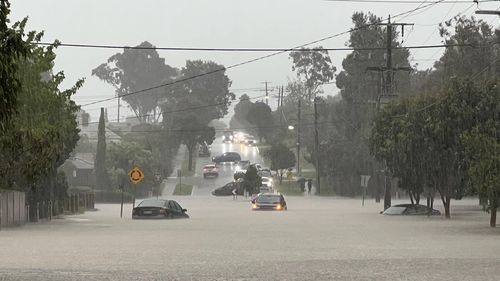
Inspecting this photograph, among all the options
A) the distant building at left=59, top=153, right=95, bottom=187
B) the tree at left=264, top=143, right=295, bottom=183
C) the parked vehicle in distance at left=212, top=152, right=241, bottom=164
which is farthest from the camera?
the parked vehicle in distance at left=212, top=152, right=241, bottom=164

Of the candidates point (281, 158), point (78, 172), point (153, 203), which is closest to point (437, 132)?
point (153, 203)

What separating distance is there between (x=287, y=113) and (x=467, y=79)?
140701mm

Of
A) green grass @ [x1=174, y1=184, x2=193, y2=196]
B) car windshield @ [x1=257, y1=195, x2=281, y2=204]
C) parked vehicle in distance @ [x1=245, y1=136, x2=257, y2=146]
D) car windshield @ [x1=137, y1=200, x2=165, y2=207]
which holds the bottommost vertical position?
green grass @ [x1=174, y1=184, x2=193, y2=196]

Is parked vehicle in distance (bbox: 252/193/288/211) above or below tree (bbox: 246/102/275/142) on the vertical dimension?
below

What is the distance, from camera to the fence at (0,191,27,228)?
36250 mm

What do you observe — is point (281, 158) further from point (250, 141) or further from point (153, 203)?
point (153, 203)

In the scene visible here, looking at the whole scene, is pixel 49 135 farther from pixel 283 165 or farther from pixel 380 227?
pixel 283 165

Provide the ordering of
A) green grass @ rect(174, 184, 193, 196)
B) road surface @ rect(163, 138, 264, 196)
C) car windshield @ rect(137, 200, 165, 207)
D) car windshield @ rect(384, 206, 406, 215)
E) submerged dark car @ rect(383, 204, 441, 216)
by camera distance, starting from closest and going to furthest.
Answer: car windshield @ rect(137, 200, 165, 207)
submerged dark car @ rect(383, 204, 441, 216)
car windshield @ rect(384, 206, 406, 215)
green grass @ rect(174, 184, 193, 196)
road surface @ rect(163, 138, 264, 196)

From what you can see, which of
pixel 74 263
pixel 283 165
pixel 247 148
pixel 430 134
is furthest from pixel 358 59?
pixel 74 263

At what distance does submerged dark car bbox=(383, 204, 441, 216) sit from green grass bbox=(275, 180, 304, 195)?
156ft

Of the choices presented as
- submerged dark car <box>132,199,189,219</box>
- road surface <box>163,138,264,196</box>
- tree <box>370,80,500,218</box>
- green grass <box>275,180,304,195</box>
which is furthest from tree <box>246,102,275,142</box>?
submerged dark car <box>132,199,189,219</box>

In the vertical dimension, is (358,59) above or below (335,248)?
above

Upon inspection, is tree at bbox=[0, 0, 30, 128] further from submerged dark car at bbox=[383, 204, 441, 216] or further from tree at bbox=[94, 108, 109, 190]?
tree at bbox=[94, 108, 109, 190]

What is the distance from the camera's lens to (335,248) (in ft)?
77.2
